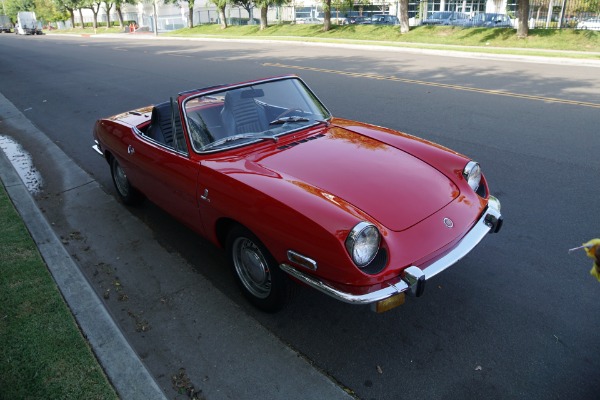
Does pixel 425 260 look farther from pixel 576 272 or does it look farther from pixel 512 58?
pixel 512 58

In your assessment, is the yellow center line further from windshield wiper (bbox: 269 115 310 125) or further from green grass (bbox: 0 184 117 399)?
green grass (bbox: 0 184 117 399)

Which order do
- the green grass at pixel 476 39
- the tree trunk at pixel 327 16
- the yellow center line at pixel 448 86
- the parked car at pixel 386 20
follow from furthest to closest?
the parked car at pixel 386 20 → the tree trunk at pixel 327 16 → the green grass at pixel 476 39 → the yellow center line at pixel 448 86

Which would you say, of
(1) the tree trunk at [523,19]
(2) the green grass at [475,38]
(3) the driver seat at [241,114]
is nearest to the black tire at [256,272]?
(3) the driver seat at [241,114]

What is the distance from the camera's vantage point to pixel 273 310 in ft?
11.3

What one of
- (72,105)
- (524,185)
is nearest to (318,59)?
(72,105)

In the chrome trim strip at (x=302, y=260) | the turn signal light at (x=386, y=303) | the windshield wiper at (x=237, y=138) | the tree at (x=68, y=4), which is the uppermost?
the tree at (x=68, y=4)

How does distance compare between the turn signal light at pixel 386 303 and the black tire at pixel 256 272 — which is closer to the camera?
the turn signal light at pixel 386 303

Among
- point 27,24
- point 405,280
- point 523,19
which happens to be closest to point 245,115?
point 405,280

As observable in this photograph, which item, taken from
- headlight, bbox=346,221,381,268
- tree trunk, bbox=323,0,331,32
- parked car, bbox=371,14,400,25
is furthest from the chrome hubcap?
parked car, bbox=371,14,400,25

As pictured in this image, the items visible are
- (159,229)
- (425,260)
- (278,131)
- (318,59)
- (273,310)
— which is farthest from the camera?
(318,59)

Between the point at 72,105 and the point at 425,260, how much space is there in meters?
11.3

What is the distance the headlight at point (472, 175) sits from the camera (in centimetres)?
377

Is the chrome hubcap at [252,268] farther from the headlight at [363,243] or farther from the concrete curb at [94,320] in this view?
the concrete curb at [94,320]

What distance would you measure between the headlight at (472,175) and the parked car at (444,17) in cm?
3754
